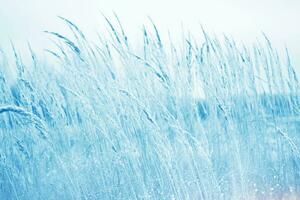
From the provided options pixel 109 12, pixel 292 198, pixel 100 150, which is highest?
pixel 109 12

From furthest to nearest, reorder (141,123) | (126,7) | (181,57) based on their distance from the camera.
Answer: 1. (126,7)
2. (181,57)
3. (141,123)

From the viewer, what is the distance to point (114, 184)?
147 centimetres

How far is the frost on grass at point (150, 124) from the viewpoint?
1.41 m

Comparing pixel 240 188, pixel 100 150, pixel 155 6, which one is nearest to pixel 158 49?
pixel 155 6

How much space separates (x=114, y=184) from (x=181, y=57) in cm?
57

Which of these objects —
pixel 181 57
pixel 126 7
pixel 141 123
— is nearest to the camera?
pixel 141 123

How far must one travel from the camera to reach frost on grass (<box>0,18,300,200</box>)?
1.41 m

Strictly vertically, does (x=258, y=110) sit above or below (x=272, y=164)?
above

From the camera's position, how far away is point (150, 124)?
136cm

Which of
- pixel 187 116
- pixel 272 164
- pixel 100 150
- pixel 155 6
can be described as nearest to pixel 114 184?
pixel 100 150

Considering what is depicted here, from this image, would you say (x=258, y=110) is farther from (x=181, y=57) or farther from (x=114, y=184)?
(x=114, y=184)

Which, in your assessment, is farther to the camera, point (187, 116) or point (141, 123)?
point (187, 116)

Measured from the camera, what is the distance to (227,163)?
5.08ft

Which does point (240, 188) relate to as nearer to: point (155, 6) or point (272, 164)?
point (272, 164)
